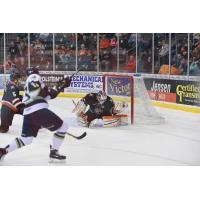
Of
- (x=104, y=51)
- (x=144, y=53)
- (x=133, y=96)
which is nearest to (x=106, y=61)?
(x=104, y=51)

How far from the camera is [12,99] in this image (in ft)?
14.8

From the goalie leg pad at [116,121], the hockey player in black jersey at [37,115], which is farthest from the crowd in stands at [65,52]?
the goalie leg pad at [116,121]

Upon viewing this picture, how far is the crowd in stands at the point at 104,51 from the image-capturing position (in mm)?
4539

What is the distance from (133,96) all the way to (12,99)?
1015 millimetres

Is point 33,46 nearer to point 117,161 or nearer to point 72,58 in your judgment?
point 72,58

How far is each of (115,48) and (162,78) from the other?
510mm

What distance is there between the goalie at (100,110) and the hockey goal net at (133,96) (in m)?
0.05

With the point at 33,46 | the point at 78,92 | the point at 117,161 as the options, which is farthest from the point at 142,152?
the point at 33,46

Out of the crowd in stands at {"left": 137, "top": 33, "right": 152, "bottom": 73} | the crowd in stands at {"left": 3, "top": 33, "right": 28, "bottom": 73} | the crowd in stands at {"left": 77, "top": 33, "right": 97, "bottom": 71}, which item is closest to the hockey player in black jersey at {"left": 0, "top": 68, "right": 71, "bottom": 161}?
the crowd in stands at {"left": 3, "top": 33, "right": 28, "bottom": 73}

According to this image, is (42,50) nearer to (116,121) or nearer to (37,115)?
(37,115)

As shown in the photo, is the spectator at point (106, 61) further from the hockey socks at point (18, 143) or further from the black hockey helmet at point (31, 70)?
the hockey socks at point (18, 143)

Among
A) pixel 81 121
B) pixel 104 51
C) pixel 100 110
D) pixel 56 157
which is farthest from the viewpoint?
pixel 100 110

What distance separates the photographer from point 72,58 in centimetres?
462

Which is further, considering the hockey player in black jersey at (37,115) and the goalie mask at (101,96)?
the goalie mask at (101,96)
